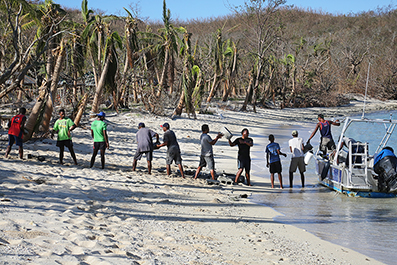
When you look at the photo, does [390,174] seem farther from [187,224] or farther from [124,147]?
[124,147]

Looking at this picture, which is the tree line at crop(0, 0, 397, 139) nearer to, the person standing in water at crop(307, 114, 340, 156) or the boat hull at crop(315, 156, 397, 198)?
the person standing in water at crop(307, 114, 340, 156)

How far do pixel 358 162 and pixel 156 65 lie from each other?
15998 mm

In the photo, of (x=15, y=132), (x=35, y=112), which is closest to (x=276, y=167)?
(x=15, y=132)

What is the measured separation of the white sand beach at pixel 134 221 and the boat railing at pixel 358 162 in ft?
7.04

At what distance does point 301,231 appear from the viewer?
664cm

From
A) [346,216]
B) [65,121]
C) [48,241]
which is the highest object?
[65,121]

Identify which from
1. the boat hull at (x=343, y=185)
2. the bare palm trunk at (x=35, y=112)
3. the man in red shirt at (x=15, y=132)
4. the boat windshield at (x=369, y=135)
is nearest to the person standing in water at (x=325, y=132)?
the boat hull at (x=343, y=185)

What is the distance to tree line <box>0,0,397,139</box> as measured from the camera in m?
12.4

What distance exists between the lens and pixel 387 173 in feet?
30.0

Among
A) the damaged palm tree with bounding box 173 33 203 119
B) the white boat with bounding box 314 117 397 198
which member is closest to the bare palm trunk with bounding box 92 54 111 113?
the damaged palm tree with bounding box 173 33 203 119

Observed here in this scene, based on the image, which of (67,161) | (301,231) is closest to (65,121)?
(67,161)

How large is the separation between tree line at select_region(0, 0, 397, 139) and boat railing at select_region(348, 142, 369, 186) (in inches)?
84.0

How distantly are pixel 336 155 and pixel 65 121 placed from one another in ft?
23.9

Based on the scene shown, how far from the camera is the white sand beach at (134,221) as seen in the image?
4.60 meters
